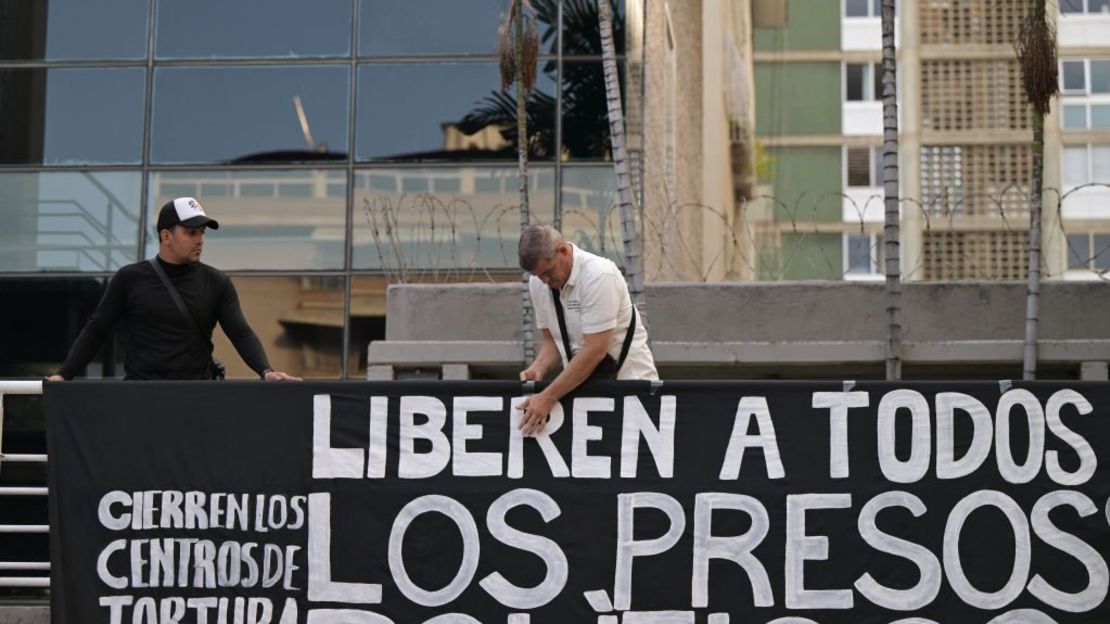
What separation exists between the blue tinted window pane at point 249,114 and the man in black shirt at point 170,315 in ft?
32.7

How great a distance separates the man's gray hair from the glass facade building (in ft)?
32.5

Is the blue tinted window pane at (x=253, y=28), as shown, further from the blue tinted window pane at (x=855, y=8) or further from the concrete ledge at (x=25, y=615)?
the blue tinted window pane at (x=855, y=8)

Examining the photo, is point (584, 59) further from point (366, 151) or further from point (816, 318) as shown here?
point (816, 318)

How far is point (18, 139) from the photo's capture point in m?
17.8

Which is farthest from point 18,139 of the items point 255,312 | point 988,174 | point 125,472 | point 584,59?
point 988,174

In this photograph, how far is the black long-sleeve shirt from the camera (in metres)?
7.56

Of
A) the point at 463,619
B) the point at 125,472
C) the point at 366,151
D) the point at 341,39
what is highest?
the point at 341,39

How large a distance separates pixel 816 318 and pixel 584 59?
475 cm

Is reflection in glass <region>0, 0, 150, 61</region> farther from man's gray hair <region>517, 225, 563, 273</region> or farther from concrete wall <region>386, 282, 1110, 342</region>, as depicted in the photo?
man's gray hair <region>517, 225, 563, 273</region>

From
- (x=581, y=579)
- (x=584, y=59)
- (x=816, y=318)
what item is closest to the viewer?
(x=581, y=579)

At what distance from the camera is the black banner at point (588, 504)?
7.02m

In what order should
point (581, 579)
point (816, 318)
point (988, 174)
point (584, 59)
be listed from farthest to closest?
point (988, 174) → point (584, 59) → point (816, 318) → point (581, 579)

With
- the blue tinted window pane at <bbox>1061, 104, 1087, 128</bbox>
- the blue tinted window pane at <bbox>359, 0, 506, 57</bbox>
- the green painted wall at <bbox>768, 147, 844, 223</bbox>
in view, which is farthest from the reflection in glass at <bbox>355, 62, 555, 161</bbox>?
the blue tinted window pane at <bbox>1061, 104, 1087, 128</bbox>

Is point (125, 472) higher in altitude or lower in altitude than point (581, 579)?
higher
